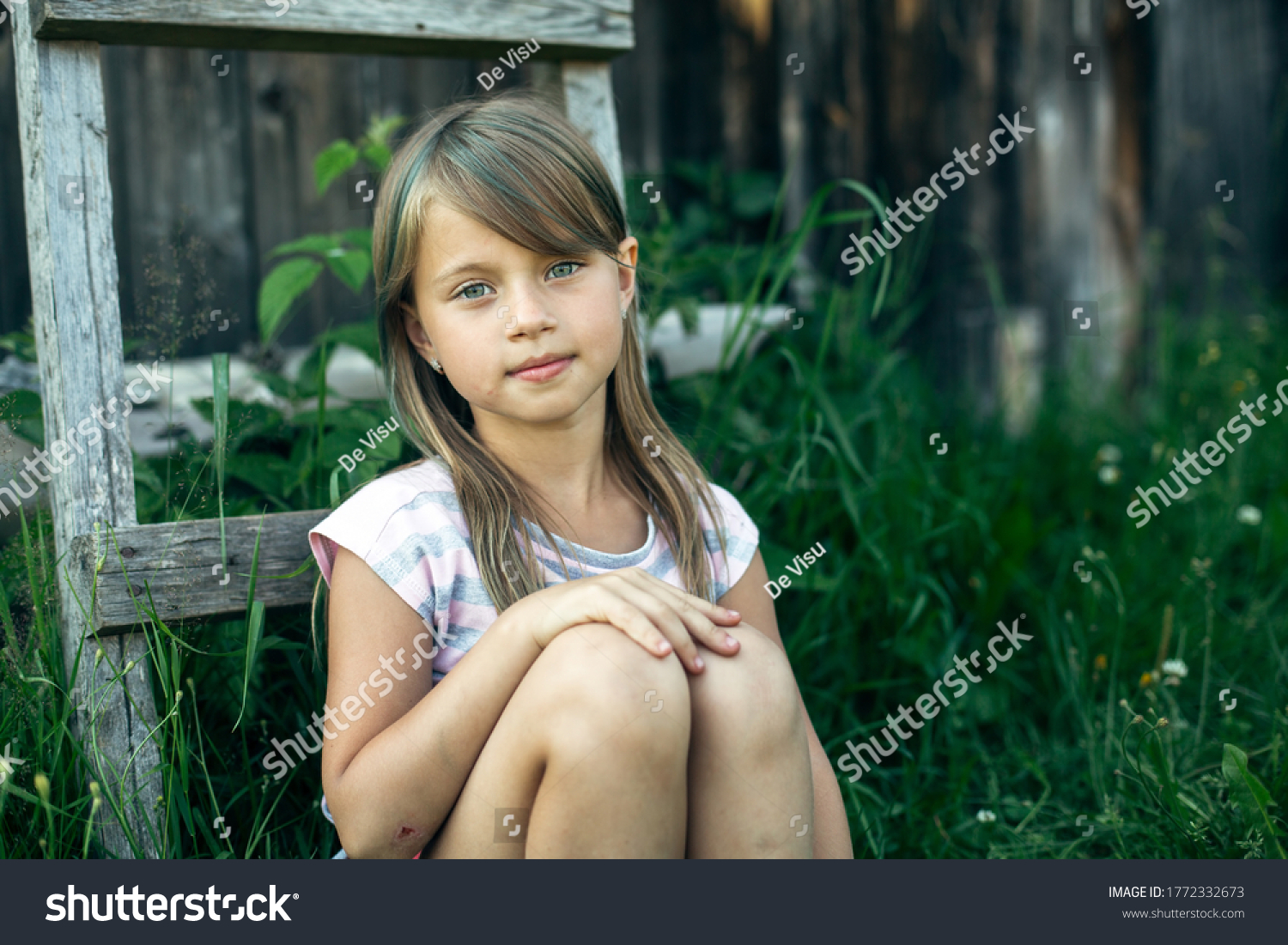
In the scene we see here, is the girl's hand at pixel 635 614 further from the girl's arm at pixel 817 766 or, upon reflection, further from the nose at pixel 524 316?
the nose at pixel 524 316

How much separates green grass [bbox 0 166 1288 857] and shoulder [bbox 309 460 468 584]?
0.17m

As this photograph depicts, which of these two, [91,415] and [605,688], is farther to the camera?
[91,415]

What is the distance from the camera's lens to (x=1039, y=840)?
1590mm

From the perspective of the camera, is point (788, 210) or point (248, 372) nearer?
point (248, 372)

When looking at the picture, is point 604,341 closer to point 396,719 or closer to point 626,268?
point 626,268

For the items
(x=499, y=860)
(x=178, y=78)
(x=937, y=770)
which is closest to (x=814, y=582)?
(x=937, y=770)

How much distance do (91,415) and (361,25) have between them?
0.71m

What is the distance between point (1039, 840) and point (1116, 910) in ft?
1.08

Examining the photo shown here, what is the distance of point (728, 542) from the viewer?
1.50m

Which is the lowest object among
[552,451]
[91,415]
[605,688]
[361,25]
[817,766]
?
[817,766]

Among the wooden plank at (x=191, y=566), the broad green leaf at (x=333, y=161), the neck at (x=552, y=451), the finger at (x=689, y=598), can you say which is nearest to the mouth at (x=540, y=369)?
the neck at (x=552, y=451)

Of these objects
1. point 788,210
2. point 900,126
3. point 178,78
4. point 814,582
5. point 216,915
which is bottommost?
point 216,915

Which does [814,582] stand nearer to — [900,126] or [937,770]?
[937,770]

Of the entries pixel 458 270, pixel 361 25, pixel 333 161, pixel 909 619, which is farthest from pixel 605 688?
pixel 333 161
